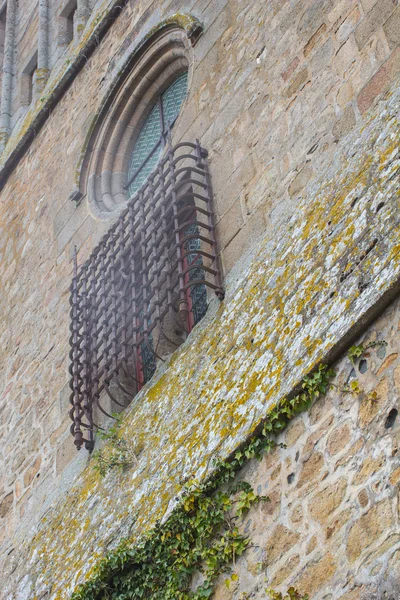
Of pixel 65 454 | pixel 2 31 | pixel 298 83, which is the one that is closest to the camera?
pixel 298 83

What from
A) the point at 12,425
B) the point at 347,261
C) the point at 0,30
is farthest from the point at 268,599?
the point at 0,30

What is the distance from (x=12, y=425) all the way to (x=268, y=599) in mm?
4045

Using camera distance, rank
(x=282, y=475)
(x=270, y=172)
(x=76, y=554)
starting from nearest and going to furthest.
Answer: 1. (x=282, y=475)
2. (x=76, y=554)
3. (x=270, y=172)

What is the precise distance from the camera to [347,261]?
467cm

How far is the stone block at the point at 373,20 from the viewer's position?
567cm

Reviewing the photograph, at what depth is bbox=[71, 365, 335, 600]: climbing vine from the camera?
445 centimetres

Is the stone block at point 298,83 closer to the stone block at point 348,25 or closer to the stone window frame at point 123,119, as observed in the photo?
the stone block at point 348,25

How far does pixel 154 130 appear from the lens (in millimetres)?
8297

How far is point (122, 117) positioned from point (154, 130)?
0.34m

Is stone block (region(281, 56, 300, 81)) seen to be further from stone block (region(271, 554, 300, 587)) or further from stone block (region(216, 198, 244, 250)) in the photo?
stone block (region(271, 554, 300, 587))

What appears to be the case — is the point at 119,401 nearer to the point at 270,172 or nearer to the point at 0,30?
the point at 270,172

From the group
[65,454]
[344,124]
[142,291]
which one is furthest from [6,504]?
[344,124]

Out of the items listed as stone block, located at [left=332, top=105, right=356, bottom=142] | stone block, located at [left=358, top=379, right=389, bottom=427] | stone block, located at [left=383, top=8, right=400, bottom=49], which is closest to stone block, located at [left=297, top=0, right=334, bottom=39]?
stone block, located at [left=383, top=8, right=400, bottom=49]

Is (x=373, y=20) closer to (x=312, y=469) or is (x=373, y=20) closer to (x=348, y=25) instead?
(x=348, y=25)
